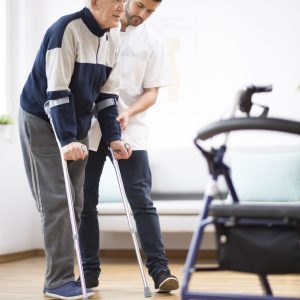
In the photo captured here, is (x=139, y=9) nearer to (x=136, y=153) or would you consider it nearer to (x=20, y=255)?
(x=136, y=153)

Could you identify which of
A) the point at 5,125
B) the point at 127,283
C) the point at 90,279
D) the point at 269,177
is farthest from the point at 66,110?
the point at 5,125

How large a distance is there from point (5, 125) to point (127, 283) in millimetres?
1903

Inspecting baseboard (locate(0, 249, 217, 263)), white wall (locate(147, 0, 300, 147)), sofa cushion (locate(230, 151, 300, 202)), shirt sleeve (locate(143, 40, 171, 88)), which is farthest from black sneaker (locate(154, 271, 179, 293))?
white wall (locate(147, 0, 300, 147))

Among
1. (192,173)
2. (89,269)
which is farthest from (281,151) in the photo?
(89,269)

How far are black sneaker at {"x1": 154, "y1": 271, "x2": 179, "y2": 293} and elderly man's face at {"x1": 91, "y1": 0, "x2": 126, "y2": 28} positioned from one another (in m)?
1.05

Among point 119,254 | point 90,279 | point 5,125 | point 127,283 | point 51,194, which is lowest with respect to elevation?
point 119,254

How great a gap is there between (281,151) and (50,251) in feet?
7.29

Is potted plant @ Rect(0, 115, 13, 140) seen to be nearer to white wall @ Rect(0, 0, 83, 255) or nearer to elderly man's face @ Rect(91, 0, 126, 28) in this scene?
white wall @ Rect(0, 0, 83, 255)

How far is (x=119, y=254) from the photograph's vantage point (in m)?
4.66

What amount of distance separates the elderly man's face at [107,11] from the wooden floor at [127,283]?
1094mm

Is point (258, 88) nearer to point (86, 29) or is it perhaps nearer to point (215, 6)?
point (86, 29)

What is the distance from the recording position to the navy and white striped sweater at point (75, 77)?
2271 millimetres

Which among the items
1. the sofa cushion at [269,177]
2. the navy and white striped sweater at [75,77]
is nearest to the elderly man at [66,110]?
the navy and white striped sweater at [75,77]

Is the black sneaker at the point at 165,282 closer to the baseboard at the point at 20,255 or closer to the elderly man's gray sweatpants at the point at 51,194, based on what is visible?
the elderly man's gray sweatpants at the point at 51,194
